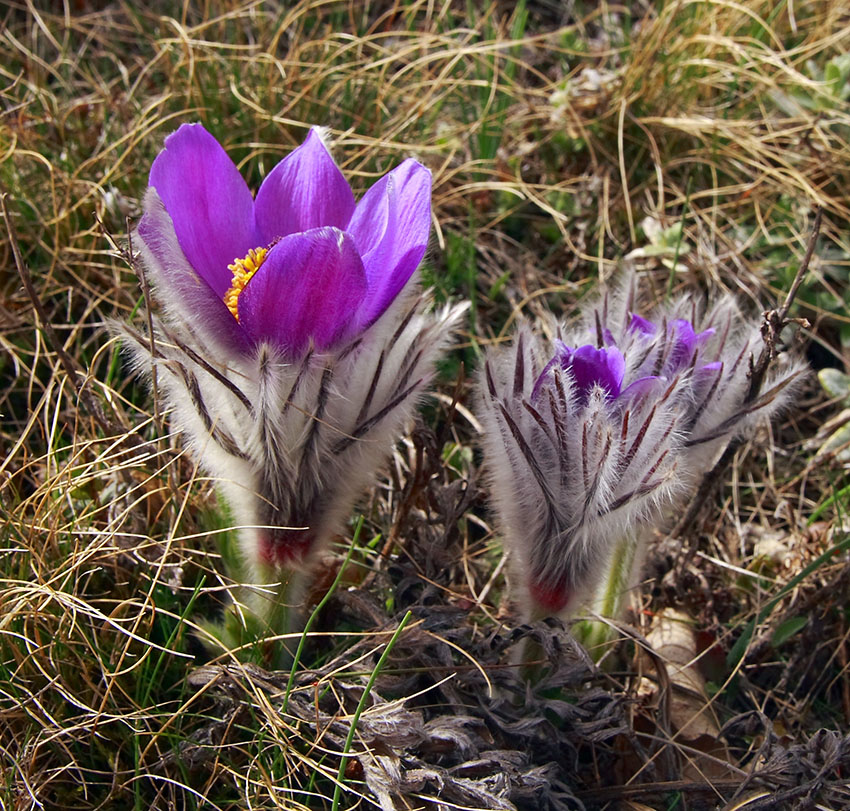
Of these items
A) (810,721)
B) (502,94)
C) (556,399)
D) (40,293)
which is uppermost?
(502,94)

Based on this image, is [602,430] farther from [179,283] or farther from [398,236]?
[179,283]

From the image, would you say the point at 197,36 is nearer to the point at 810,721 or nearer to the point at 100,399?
the point at 100,399

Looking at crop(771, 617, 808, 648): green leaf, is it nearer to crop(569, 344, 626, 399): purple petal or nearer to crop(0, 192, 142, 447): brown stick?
crop(569, 344, 626, 399): purple petal

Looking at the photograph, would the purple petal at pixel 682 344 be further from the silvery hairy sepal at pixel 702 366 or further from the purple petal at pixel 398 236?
the purple petal at pixel 398 236

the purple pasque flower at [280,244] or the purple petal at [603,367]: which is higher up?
the purple pasque flower at [280,244]

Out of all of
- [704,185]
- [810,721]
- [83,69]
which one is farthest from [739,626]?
[83,69]

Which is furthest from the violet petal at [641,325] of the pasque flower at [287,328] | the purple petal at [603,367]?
the pasque flower at [287,328]

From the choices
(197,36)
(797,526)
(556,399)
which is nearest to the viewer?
Answer: (556,399)

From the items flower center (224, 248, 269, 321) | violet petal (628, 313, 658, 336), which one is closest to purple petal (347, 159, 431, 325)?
flower center (224, 248, 269, 321)

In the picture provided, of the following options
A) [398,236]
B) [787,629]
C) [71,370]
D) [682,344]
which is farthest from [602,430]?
[71,370]
